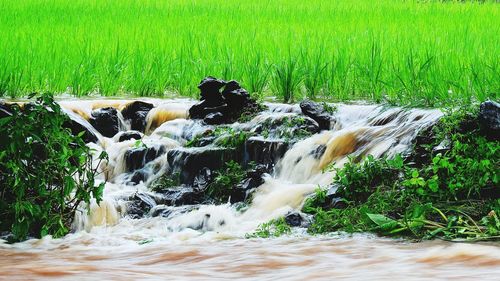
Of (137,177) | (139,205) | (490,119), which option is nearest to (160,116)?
(137,177)

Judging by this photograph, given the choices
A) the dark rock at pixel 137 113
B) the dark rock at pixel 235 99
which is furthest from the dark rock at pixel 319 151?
the dark rock at pixel 137 113

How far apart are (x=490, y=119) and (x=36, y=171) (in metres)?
2.67

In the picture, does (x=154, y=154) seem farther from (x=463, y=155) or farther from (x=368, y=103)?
(x=463, y=155)

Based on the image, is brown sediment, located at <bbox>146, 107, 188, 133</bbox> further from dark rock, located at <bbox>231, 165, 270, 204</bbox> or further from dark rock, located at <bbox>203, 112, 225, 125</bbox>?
dark rock, located at <bbox>231, 165, 270, 204</bbox>

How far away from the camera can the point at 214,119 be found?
7.13m

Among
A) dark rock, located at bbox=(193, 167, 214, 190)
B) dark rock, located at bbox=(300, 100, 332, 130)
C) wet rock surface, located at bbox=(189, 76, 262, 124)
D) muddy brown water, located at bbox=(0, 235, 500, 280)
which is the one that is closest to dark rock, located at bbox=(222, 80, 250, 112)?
wet rock surface, located at bbox=(189, 76, 262, 124)

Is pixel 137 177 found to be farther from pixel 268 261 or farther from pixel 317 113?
pixel 268 261

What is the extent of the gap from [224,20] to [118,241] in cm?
742

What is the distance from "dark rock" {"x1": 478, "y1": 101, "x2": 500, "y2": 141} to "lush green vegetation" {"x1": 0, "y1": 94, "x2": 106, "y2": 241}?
225 centimetres

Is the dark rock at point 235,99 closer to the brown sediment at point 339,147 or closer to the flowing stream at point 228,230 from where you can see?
the flowing stream at point 228,230

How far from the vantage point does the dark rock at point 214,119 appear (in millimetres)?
7125

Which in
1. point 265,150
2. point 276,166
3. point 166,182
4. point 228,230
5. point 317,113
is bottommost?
point 228,230

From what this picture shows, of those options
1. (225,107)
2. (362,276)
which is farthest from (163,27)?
(362,276)

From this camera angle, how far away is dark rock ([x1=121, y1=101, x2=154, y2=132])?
24.8 ft
